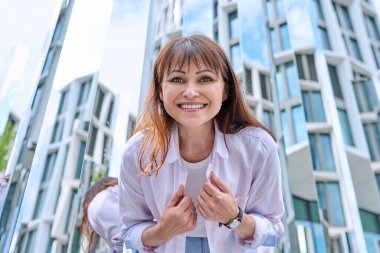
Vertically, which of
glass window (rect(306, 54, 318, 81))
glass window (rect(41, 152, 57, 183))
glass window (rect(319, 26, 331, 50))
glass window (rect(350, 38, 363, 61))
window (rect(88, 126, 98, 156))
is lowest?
glass window (rect(41, 152, 57, 183))

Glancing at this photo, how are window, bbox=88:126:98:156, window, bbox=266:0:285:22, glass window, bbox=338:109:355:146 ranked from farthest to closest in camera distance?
window, bbox=266:0:285:22 → window, bbox=88:126:98:156 → glass window, bbox=338:109:355:146

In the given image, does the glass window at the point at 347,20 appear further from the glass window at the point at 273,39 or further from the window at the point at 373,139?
the window at the point at 373,139

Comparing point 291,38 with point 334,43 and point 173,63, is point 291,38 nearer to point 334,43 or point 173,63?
point 334,43

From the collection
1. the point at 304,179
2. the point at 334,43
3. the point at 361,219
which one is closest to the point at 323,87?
the point at 334,43

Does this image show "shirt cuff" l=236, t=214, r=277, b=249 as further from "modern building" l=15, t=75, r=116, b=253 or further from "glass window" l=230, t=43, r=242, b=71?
"glass window" l=230, t=43, r=242, b=71

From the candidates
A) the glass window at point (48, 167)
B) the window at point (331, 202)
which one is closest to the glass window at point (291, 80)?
the window at point (331, 202)

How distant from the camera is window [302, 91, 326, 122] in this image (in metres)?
1.17

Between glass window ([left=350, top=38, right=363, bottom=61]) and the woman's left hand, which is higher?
glass window ([left=350, top=38, right=363, bottom=61])

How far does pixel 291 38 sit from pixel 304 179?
0.55m

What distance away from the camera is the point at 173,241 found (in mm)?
557

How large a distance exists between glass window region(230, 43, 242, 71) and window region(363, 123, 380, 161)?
0.50 metres

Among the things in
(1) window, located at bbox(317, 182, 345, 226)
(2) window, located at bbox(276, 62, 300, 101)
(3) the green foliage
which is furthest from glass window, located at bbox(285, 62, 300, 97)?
(3) the green foliage

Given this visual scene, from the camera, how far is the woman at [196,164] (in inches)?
20.2

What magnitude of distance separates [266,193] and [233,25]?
98 cm
